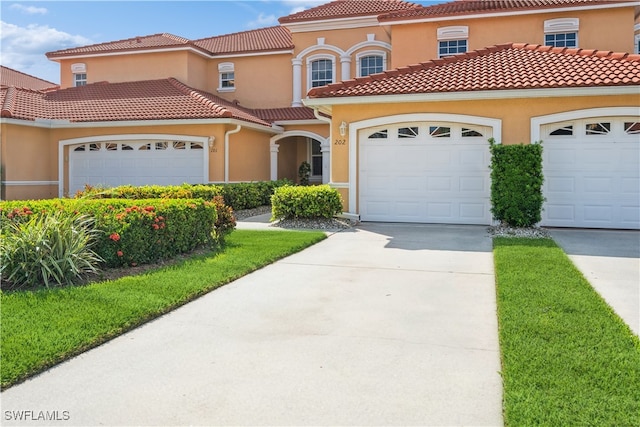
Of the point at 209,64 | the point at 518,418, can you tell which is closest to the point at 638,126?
the point at 518,418

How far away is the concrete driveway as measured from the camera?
3.66m

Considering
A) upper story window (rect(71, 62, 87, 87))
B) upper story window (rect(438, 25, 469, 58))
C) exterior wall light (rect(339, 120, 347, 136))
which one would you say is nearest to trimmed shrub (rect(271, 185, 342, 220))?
exterior wall light (rect(339, 120, 347, 136))

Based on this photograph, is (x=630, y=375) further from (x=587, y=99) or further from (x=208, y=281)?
(x=587, y=99)

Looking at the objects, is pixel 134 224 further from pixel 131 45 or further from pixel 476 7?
pixel 131 45

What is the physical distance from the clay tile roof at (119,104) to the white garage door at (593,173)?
10.4 meters

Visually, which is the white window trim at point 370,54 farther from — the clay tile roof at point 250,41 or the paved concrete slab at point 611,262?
the paved concrete slab at point 611,262

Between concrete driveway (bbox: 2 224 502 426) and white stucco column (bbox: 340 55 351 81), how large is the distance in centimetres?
1679

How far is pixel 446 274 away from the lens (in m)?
7.95

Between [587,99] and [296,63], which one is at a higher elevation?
[296,63]

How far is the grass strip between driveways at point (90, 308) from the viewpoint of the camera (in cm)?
450

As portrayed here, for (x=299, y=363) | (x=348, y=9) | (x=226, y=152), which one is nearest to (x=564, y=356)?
(x=299, y=363)

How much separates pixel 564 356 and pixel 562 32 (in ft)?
58.1

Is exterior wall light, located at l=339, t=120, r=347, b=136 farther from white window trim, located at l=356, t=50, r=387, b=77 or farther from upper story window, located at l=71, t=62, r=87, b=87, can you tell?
upper story window, located at l=71, t=62, r=87, b=87

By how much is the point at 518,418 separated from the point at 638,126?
11625 millimetres
